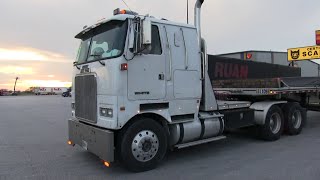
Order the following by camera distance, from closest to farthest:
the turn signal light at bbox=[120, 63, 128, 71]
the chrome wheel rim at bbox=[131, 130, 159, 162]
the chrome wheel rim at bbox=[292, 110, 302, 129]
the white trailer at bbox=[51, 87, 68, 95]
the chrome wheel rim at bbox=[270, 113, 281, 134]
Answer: the turn signal light at bbox=[120, 63, 128, 71] < the chrome wheel rim at bbox=[131, 130, 159, 162] < the chrome wheel rim at bbox=[270, 113, 281, 134] < the chrome wheel rim at bbox=[292, 110, 302, 129] < the white trailer at bbox=[51, 87, 68, 95]

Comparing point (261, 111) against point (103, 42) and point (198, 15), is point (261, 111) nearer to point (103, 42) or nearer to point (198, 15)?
point (198, 15)

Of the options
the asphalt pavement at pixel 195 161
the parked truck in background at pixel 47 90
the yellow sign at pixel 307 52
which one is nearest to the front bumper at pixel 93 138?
the asphalt pavement at pixel 195 161

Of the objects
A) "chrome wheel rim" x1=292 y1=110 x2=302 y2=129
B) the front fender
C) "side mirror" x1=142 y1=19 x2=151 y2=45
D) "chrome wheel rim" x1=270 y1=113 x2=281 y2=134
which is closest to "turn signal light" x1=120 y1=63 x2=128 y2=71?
"side mirror" x1=142 y1=19 x2=151 y2=45

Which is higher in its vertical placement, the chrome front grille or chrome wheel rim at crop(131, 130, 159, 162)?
the chrome front grille

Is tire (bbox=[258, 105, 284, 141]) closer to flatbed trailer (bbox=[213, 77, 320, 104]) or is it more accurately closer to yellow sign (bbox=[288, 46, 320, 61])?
flatbed trailer (bbox=[213, 77, 320, 104])

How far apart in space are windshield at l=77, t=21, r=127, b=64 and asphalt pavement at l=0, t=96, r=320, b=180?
2179 millimetres

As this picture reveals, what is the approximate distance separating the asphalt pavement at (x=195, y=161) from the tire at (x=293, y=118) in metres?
0.26

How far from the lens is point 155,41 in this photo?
6.15m

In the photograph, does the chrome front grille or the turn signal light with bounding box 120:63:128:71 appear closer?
the turn signal light with bounding box 120:63:128:71

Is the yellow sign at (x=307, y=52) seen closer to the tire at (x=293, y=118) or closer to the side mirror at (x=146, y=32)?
the tire at (x=293, y=118)

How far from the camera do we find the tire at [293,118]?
9305 mm

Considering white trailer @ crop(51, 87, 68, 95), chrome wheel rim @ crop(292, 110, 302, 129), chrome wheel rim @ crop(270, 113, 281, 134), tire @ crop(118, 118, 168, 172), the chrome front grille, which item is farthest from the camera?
white trailer @ crop(51, 87, 68, 95)

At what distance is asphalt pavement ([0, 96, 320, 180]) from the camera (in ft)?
18.6

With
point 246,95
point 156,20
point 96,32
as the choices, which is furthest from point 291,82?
point 96,32
